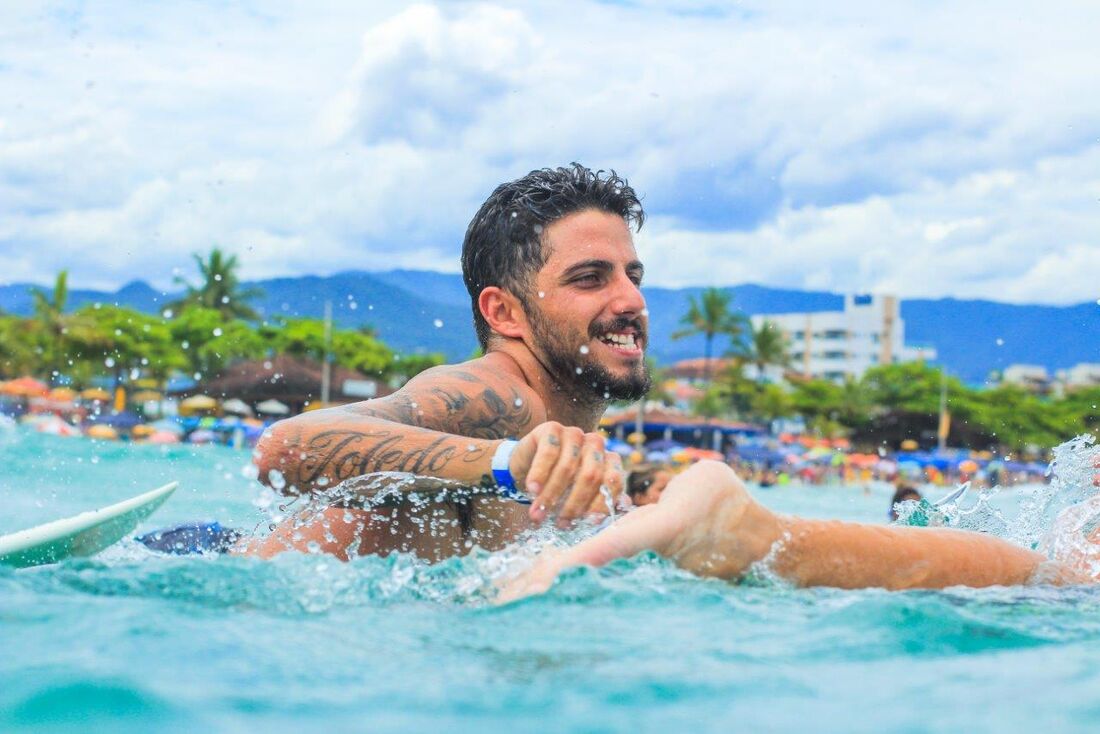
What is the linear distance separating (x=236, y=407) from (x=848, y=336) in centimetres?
7823

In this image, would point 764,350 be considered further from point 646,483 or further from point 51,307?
point 646,483

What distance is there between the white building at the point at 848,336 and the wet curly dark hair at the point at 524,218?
106 metres

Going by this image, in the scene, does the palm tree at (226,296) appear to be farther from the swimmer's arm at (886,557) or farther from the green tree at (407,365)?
the swimmer's arm at (886,557)

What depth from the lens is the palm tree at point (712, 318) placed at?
60656mm

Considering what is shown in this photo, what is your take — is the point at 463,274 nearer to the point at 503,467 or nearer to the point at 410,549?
the point at 410,549

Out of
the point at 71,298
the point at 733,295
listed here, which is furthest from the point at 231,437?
the point at 733,295

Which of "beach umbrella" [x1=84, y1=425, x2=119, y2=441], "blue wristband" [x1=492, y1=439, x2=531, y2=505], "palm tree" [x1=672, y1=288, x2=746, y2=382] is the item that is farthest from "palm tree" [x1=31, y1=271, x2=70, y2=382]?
"blue wristband" [x1=492, y1=439, x2=531, y2=505]

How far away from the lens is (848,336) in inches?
4387

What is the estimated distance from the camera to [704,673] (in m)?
2.12

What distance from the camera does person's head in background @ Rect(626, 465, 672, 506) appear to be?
8489 mm

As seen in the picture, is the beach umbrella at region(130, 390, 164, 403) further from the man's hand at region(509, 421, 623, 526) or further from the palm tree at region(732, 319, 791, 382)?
the man's hand at region(509, 421, 623, 526)

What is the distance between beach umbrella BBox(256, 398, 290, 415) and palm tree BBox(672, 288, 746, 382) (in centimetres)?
2287

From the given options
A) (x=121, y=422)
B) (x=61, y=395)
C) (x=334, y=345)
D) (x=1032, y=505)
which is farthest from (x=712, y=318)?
(x=1032, y=505)

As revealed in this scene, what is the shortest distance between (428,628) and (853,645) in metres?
0.94
